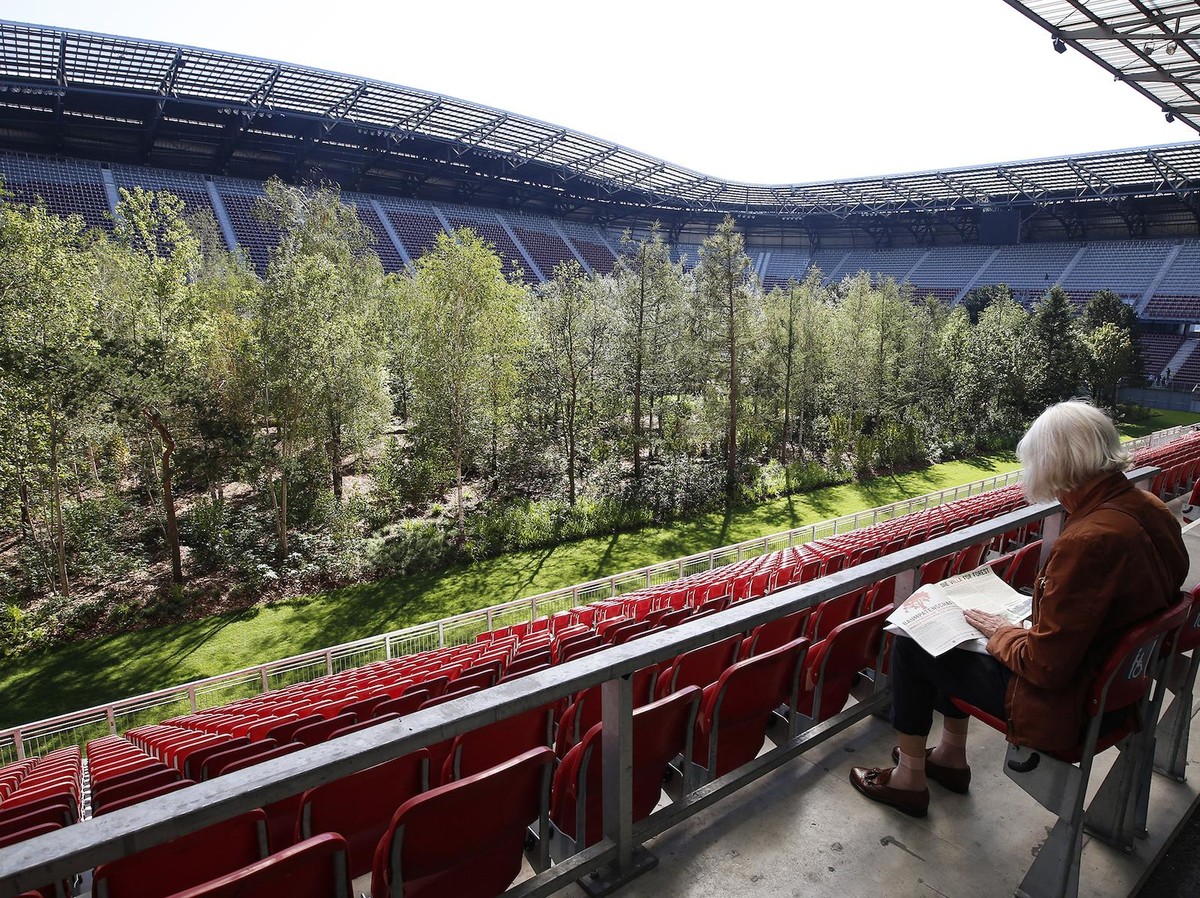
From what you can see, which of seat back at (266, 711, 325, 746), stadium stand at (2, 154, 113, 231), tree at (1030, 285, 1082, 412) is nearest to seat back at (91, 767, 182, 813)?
seat back at (266, 711, 325, 746)

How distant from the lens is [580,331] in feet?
66.7

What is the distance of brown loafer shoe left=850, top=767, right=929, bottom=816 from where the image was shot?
2908 millimetres

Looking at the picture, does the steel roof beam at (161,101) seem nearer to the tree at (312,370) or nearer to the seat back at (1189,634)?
the tree at (312,370)

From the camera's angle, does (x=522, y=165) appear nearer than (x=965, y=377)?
No

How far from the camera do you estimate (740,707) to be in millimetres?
2904

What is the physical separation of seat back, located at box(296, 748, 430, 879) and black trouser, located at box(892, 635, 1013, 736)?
78.8 inches

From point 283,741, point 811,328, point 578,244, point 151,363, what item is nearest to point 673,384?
point 811,328

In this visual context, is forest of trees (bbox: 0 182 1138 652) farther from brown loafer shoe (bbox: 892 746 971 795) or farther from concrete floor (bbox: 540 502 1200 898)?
brown loafer shoe (bbox: 892 746 971 795)

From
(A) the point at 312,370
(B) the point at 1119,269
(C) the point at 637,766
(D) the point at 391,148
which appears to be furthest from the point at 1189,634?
(B) the point at 1119,269

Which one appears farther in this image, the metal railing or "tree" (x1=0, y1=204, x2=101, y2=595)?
"tree" (x1=0, y1=204, x2=101, y2=595)

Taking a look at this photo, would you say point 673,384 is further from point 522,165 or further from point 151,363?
point 522,165

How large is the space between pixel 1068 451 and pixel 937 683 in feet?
3.51

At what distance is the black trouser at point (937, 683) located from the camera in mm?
2594

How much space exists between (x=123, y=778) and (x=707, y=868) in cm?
308
